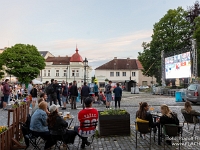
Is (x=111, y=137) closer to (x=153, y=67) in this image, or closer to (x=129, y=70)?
(x=153, y=67)

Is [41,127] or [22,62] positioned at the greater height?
[22,62]

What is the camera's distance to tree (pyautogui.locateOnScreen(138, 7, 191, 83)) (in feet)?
151

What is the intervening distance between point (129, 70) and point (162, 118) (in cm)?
7971

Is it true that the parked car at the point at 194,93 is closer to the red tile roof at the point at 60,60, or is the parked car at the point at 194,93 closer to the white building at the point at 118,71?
the white building at the point at 118,71

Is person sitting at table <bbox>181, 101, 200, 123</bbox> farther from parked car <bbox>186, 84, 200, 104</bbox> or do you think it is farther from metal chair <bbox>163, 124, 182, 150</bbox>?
parked car <bbox>186, 84, 200, 104</bbox>

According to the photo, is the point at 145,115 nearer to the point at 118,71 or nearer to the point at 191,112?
the point at 191,112

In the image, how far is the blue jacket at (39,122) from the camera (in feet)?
22.8

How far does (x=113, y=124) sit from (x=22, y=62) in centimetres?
6032

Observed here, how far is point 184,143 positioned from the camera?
7.57 metres

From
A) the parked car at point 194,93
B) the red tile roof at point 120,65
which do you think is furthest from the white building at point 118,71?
the parked car at point 194,93

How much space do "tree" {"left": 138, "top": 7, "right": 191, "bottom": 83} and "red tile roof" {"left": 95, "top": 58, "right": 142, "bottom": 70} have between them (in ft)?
122

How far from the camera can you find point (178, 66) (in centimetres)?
3306

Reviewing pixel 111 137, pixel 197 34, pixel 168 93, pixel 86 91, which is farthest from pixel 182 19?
pixel 111 137

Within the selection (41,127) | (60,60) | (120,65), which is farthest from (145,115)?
(60,60)
